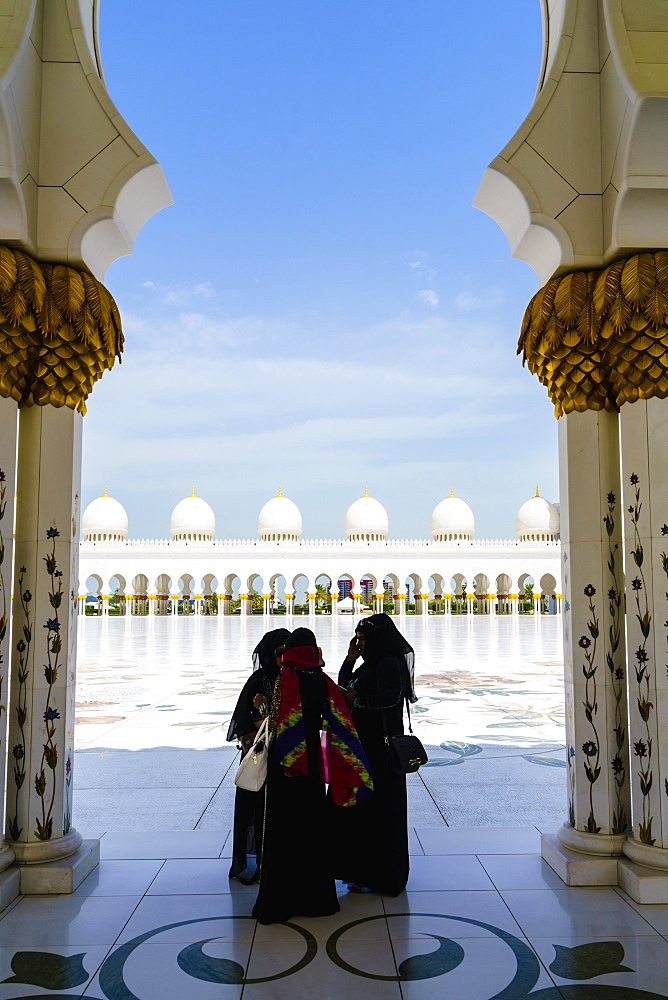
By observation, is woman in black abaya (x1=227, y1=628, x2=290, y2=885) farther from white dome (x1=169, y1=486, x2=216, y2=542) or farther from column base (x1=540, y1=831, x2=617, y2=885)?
white dome (x1=169, y1=486, x2=216, y2=542)

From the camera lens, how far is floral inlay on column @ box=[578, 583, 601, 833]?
2.86m

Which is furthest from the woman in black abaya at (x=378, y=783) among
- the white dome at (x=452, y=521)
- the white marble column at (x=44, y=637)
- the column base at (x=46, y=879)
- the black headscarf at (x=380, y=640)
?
the white dome at (x=452, y=521)

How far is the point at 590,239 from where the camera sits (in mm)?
2994

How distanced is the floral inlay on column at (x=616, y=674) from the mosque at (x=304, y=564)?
25.3m

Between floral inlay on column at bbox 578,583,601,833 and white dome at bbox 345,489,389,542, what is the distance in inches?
1149

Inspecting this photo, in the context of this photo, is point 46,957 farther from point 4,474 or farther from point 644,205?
point 644,205

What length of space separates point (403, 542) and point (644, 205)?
1101 inches

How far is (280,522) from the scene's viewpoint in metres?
32.3

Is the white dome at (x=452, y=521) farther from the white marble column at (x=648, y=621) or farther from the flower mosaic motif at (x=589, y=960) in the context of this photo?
the flower mosaic motif at (x=589, y=960)

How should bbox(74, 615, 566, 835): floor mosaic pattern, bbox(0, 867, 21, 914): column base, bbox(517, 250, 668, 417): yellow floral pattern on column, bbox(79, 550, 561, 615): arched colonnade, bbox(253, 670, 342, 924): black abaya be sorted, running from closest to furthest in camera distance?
bbox(253, 670, 342, 924): black abaya
bbox(0, 867, 21, 914): column base
bbox(517, 250, 668, 417): yellow floral pattern on column
bbox(74, 615, 566, 835): floor mosaic pattern
bbox(79, 550, 561, 615): arched colonnade

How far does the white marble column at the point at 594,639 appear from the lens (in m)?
2.86

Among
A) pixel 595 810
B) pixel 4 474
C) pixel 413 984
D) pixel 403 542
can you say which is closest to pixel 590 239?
pixel 595 810

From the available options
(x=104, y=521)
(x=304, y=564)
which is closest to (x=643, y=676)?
(x=304, y=564)

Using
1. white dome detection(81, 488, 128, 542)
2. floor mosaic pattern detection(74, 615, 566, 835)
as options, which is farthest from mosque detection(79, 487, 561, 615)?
floor mosaic pattern detection(74, 615, 566, 835)
